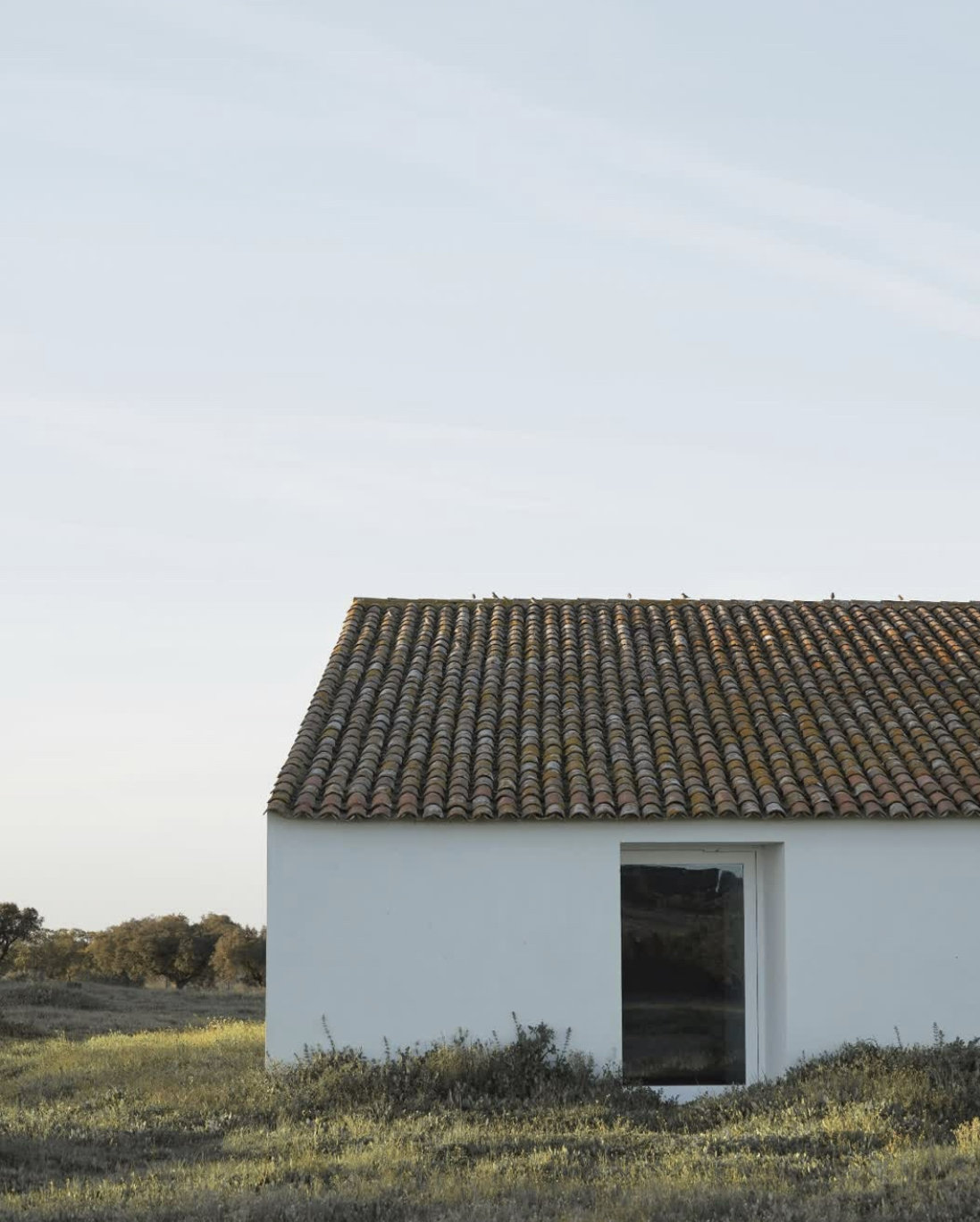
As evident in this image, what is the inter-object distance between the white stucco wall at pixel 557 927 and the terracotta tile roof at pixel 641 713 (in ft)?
1.07

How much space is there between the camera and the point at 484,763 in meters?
15.3

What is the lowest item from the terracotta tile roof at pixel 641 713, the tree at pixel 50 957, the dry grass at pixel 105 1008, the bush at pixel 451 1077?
the tree at pixel 50 957

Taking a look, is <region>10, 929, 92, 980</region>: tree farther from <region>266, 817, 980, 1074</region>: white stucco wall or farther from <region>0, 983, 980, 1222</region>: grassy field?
<region>266, 817, 980, 1074</region>: white stucco wall

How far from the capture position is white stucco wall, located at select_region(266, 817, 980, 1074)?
14.5 m

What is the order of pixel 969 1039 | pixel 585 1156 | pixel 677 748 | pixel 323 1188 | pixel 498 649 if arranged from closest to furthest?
1. pixel 323 1188
2. pixel 585 1156
3. pixel 969 1039
4. pixel 677 748
5. pixel 498 649

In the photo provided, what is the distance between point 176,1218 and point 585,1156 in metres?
3.10

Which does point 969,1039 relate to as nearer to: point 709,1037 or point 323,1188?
point 709,1037

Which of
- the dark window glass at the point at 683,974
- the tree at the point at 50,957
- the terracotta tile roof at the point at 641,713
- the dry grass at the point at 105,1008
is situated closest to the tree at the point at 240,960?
the tree at the point at 50,957

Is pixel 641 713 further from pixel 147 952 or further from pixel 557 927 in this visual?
pixel 147 952

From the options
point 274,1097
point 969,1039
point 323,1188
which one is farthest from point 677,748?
point 323,1188

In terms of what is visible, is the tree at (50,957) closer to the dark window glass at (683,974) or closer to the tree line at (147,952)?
the tree line at (147,952)

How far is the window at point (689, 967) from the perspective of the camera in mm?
14969

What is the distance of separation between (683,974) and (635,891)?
3.31 feet

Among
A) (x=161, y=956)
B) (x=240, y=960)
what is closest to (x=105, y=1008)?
(x=240, y=960)
